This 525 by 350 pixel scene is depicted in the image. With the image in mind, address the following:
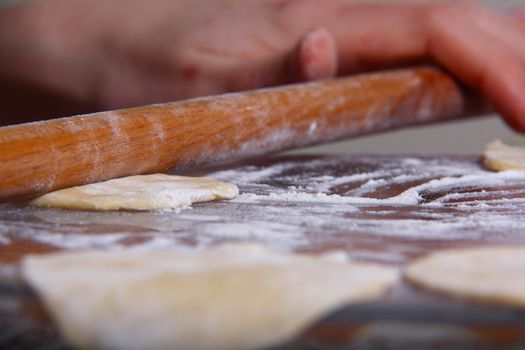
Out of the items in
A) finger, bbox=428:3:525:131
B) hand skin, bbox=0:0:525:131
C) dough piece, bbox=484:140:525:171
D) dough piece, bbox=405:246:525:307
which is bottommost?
dough piece, bbox=405:246:525:307

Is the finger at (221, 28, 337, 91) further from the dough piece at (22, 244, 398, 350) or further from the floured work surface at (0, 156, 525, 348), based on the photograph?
the dough piece at (22, 244, 398, 350)

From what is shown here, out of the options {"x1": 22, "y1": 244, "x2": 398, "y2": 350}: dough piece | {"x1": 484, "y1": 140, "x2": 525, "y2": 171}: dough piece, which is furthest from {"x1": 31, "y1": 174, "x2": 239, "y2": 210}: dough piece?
{"x1": 484, "y1": 140, "x2": 525, "y2": 171}: dough piece

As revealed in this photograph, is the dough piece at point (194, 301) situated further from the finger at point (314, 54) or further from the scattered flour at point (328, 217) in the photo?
the finger at point (314, 54)

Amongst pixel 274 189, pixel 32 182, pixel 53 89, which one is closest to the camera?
pixel 32 182

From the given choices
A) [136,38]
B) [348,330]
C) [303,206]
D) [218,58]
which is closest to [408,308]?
[348,330]

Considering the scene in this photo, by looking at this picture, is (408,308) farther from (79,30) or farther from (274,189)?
(79,30)
